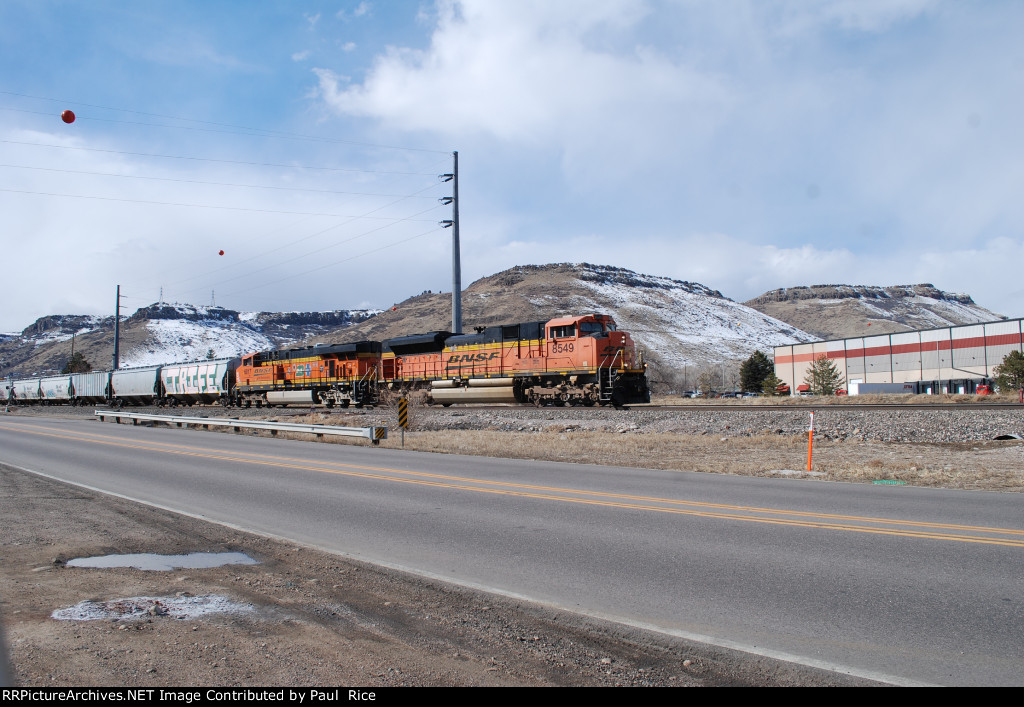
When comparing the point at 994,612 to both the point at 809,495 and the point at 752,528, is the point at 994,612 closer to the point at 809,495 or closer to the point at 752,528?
the point at 752,528

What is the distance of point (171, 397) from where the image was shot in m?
57.9

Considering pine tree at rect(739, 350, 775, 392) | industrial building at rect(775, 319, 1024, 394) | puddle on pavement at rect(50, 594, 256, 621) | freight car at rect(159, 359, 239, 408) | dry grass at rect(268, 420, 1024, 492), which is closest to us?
puddle on pavement at rect(50, 594, 256, 621)

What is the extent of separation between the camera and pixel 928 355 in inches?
3196

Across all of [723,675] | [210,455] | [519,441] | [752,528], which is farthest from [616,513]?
[210,455]

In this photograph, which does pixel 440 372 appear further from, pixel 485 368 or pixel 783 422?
pixel 783 422

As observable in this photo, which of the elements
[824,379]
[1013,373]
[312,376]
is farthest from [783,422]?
[824,379]

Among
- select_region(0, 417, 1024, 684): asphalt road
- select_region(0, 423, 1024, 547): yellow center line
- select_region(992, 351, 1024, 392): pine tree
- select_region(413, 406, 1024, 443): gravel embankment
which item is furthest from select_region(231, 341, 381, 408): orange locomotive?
select_region(992, 351, 1024, 392): pine tree

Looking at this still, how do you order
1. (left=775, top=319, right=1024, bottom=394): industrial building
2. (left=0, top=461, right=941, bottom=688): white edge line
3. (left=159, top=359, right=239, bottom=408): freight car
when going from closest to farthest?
(left=0, top=461, right=941, bottom=688): white edge line → (left=159, top=359, right=239, bottom=408): freight car → (left=775, top=319, right=1024, bottom=394): industrial building

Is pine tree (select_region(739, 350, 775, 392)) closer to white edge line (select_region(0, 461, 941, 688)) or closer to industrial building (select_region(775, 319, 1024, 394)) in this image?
industrial building (select_region(775, 319, 1024, 394))

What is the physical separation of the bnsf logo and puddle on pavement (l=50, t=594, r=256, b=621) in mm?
27492

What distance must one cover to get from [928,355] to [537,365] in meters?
71.0

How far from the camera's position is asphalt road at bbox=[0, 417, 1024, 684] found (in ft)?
15.4

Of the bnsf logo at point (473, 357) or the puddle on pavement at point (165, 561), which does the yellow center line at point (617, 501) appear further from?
the bnsf logo at point (473, 357)

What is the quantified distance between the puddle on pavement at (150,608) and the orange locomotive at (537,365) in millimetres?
23818
